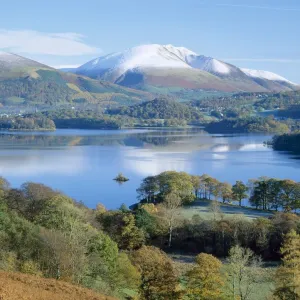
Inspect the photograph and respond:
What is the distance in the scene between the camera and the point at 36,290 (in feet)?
12.7

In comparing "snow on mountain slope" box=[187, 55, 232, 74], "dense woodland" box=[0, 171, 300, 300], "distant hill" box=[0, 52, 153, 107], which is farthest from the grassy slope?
"dense woodland" box=[0, 171, 300, 300]

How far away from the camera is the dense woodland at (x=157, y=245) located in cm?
579

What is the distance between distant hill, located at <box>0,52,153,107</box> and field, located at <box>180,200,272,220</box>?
257 feet

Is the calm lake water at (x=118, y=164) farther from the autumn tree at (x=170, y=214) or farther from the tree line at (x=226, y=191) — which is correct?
the autumn tree at (x=170, y=214)

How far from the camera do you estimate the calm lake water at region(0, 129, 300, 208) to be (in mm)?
18734

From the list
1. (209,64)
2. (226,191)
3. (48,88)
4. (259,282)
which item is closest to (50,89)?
(48,88)

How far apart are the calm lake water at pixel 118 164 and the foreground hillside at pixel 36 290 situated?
36.7 feet

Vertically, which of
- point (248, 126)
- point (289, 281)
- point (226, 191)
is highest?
point (248, 126)

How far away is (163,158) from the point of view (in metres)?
27.2

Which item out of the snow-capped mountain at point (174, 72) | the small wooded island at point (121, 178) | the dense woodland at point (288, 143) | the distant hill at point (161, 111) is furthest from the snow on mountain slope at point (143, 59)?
the small wooded island at point (121, 178)

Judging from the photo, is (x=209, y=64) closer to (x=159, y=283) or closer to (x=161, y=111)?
(x=161, y=111)

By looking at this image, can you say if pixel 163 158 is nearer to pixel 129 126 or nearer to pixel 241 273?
pixel 241 273

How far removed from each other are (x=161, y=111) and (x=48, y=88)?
3233 centimetres

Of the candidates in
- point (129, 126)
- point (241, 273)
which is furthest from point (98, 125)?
point (241, 273)
